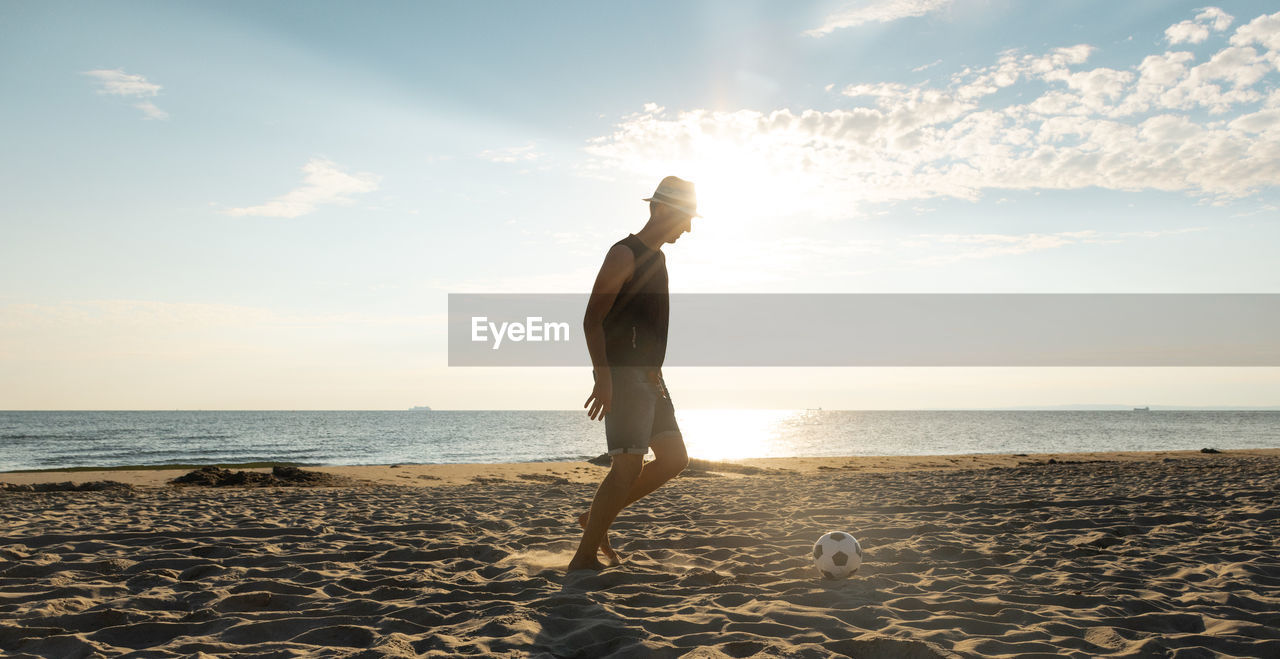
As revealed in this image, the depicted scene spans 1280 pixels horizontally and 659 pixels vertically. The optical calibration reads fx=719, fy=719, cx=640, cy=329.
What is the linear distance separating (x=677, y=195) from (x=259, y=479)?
33.6 feet

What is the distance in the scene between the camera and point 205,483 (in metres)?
10.9

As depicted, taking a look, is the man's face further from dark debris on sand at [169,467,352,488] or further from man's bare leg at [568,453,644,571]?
dark debris on sand at [169,467,352,488]

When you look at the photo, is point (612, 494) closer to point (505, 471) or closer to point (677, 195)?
point (677, 195)

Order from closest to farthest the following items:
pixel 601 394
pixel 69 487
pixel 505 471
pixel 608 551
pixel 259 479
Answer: pixel 601 394, pixel 608 551, pixel 69 487, pixel 259 479, pixel 505 471

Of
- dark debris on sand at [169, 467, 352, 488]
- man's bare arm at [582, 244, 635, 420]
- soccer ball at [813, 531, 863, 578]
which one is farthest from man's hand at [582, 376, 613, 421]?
dark debris on sand at [169, 467, 352, 488]

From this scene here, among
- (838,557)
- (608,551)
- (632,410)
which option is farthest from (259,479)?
(838,557)

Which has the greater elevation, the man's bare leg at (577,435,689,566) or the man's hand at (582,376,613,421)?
the man's hand at (582,376,613,421)

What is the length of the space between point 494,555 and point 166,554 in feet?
7.12

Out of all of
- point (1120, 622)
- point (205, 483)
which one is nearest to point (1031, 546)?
Answer: point (1120, 622)

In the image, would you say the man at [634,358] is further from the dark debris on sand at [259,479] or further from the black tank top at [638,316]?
the dark debris on sand at [259,479]

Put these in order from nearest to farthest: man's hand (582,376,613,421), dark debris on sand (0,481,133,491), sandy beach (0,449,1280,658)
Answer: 1. sandy beach (0,449,1280,658)
2. man's hand (582,376,613,421)
3. dark debris on sand (0,481,133,491)

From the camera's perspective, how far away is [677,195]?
4062mm

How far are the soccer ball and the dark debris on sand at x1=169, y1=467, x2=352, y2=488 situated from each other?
914 cm

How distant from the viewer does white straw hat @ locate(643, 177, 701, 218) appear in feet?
13.3
